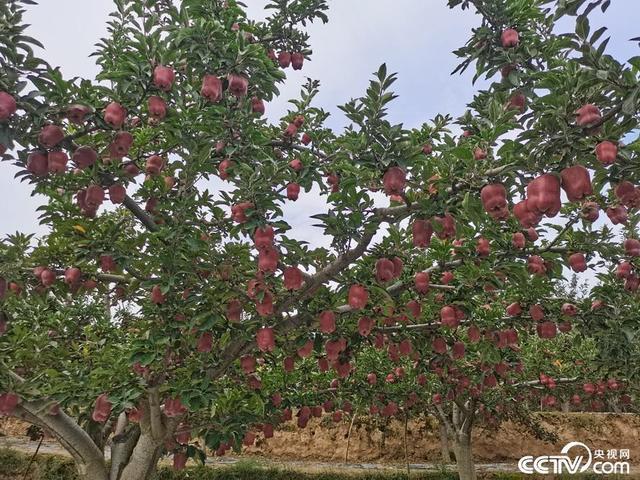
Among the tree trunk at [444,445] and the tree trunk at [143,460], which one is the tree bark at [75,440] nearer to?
the tree trunk at [143,460]

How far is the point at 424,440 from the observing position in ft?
51.2

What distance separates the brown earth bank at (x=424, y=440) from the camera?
50.4 ft

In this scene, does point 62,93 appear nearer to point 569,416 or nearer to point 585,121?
point 585,121

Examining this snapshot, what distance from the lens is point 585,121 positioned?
2225 mm

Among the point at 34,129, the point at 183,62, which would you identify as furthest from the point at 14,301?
Answer: the point at 183,62

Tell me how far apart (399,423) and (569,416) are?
5.56 metres

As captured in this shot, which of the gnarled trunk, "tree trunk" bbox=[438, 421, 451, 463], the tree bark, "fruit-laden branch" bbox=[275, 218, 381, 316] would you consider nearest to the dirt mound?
"tree trunk" bbox=[438, 421, 451, 463]

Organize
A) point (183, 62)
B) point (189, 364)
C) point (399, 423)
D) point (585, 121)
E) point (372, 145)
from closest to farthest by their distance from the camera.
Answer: point (585, 121) → point (372, 145) → point (183, 62) → point (189, 364) → point (399, 423)

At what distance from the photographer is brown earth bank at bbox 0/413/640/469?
1536cm

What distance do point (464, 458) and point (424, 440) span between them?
223 inches

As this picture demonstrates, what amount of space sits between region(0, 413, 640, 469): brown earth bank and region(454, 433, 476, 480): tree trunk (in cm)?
489

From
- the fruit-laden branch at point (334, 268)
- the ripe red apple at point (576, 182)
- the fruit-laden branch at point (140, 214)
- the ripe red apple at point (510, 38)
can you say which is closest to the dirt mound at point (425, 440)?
the fruit-laden branch at point (334, 268)

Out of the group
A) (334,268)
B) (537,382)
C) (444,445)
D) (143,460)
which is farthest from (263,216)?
(444,445)

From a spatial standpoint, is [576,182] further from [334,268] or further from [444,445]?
[444,445]
